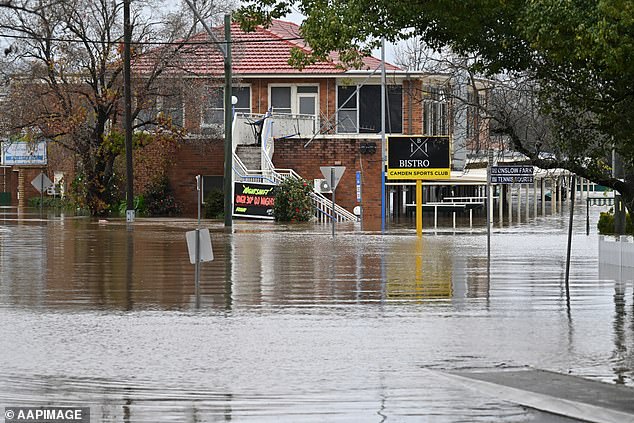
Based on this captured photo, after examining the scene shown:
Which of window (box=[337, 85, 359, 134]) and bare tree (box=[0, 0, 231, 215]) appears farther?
window (box=[337, 85, 359, 134])

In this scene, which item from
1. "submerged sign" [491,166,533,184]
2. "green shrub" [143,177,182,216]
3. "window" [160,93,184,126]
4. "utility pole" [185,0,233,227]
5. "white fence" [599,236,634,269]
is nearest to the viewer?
"white fence" [599,236,634,269]

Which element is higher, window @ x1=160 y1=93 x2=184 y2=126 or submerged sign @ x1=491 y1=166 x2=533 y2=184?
window @ x1=160 y1=93 x2=184 y2=126

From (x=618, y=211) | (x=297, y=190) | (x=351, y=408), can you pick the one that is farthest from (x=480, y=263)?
(x=297, y=190)

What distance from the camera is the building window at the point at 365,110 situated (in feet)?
185

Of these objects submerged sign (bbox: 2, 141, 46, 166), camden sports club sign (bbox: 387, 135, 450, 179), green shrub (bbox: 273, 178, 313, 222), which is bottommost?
green shrub (bbox: 273, 178, 313, 222)

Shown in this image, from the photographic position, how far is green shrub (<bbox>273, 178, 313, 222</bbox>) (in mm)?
46750

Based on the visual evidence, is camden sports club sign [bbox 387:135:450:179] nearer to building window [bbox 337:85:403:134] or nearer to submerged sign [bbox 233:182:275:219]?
submerged sign [bbox 233:182:275:219]

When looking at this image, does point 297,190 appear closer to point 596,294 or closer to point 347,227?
point 347,227

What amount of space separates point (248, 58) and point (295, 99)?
3130mm

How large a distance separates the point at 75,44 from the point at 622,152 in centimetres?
3503

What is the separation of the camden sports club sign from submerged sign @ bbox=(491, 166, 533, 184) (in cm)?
1609

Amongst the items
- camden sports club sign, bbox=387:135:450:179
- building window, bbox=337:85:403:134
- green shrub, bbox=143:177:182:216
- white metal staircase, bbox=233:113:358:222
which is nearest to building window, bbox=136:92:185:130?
white metal staircase, bbox=233:113:358:222

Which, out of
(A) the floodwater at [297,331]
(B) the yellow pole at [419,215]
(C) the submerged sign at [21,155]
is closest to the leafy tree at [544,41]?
(A) the floodwater at [297,331]

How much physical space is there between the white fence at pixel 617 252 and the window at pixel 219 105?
3051 cm
